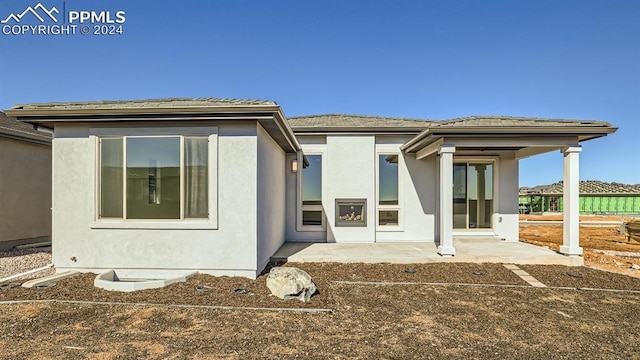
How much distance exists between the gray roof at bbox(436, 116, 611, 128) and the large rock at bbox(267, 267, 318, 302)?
4.61 metres

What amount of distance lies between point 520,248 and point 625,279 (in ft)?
7.12

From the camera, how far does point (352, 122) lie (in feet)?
31.1

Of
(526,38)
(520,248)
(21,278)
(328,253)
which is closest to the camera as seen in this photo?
(21,278)

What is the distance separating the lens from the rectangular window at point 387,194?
9.08 meters

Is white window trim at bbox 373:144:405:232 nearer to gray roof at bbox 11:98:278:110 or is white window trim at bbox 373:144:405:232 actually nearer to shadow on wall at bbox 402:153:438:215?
shadow on wall at bbox 402:153:438:215

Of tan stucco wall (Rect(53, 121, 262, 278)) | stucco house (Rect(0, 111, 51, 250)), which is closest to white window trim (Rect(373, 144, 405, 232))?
tan stucco wall (Rect(53, 121, 262, 278))

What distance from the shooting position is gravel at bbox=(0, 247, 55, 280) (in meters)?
5.85

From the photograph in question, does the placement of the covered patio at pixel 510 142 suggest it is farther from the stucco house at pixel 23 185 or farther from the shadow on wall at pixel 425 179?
the stucco house at pixel 23 185

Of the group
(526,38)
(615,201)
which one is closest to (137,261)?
(526,38)

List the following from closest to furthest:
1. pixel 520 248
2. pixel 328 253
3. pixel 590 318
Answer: pixel 590 318 < pixel 328 253 < pixel 520 248

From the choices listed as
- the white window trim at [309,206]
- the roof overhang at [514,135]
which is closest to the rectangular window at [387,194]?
the white window trim at [309,206]

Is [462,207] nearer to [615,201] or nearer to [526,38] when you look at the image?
[526,38]

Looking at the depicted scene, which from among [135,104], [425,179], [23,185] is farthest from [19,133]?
[425,179]

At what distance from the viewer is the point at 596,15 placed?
9.11 meters
